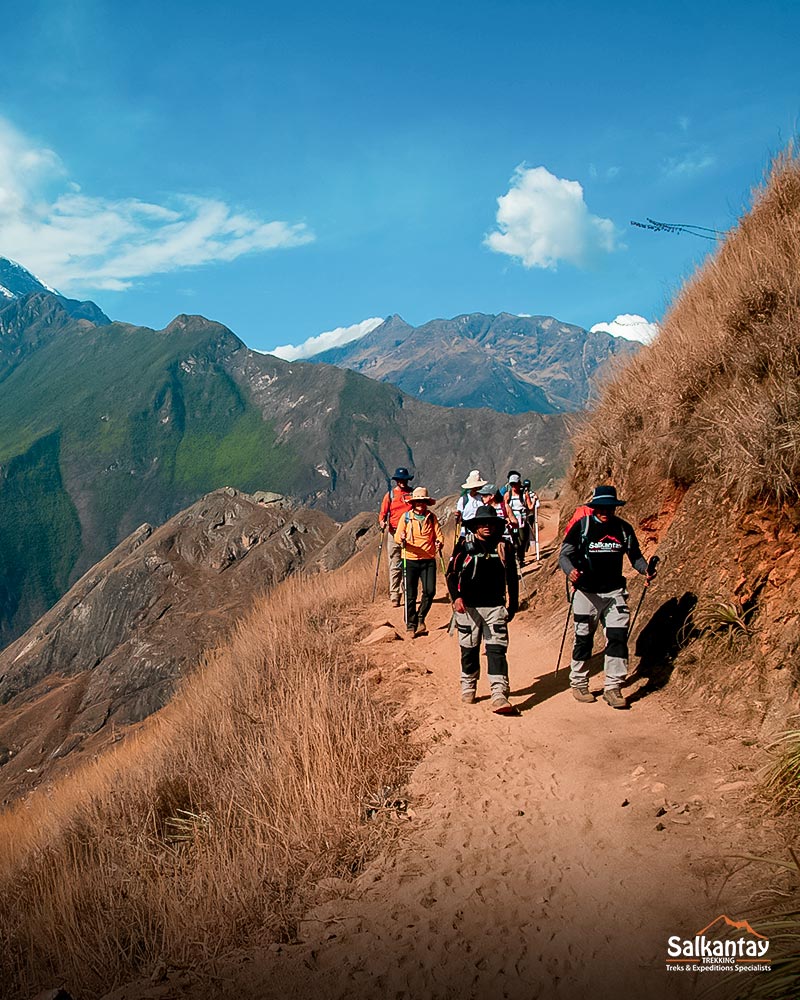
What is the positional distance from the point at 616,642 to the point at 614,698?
51cm

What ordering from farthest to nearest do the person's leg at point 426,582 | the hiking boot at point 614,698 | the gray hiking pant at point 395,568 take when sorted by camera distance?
the gray hiking pant at point 395,568, the person's leg at point 426,582, the hiking boot at point 614,698

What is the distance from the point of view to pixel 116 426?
17762 centimetres

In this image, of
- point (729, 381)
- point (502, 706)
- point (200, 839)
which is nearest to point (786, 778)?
point (502, 706)

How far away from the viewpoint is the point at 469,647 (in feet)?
23.3

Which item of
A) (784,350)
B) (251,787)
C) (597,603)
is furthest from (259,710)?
(784,350)

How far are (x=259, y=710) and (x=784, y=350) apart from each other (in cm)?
652

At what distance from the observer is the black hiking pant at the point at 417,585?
386 inches

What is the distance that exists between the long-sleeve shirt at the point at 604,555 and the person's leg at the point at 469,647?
1055mm

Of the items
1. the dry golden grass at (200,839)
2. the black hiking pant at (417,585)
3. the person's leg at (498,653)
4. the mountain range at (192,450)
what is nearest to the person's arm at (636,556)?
the person's leg at (498,653)

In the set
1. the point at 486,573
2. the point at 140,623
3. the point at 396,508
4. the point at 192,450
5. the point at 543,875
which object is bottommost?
the point at 140,623

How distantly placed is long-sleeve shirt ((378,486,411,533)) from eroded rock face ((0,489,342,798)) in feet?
40.8

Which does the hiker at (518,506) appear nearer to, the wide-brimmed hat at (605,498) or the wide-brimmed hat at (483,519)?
the wide-brimmed hat at (483,519)

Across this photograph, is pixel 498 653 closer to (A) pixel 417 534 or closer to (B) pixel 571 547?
(B) pixel 571 547

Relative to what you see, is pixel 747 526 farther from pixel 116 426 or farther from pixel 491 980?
pixel 116 426
